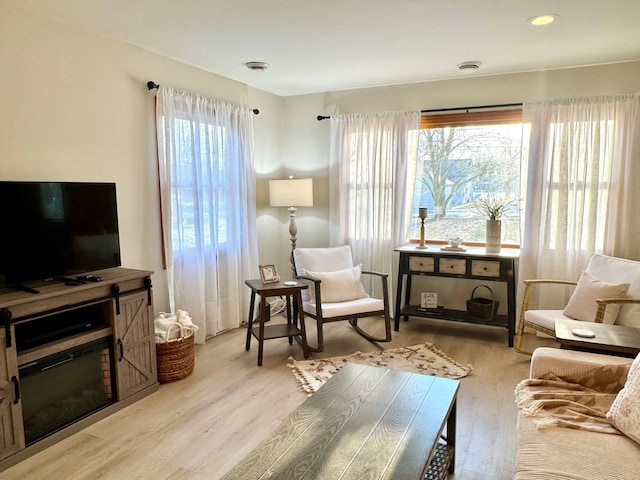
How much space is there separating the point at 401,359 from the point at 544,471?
201 centimetres

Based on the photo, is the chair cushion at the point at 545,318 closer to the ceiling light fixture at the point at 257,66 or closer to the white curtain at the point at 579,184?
the white curtain at the point at 579,184

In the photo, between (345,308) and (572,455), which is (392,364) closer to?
(345,308)

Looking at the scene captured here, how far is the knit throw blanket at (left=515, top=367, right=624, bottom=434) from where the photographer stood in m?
1.79

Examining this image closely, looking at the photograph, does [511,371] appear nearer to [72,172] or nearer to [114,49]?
[72,172]

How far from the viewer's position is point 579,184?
382 cm

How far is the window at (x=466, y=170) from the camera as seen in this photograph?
166 inches

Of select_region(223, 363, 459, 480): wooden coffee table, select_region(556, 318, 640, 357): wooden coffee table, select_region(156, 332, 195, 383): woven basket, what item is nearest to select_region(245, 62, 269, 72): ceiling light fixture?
select_region(156, 332, 195, 383): woven basket

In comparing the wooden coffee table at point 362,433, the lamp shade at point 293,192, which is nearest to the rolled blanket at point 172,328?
the wooden coffee table at point 362,433

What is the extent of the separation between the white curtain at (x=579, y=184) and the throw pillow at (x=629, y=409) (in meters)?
2.26

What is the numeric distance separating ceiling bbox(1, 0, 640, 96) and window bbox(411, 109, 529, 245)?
525mm

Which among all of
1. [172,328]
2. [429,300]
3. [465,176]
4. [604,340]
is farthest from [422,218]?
[172,328]

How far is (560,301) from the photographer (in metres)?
3.94

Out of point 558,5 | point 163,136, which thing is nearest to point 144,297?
point 163,136

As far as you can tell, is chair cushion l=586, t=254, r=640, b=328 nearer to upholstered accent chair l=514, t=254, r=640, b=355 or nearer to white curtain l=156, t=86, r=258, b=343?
upholstered accent chair l=514, t=254, r=640, b=355
